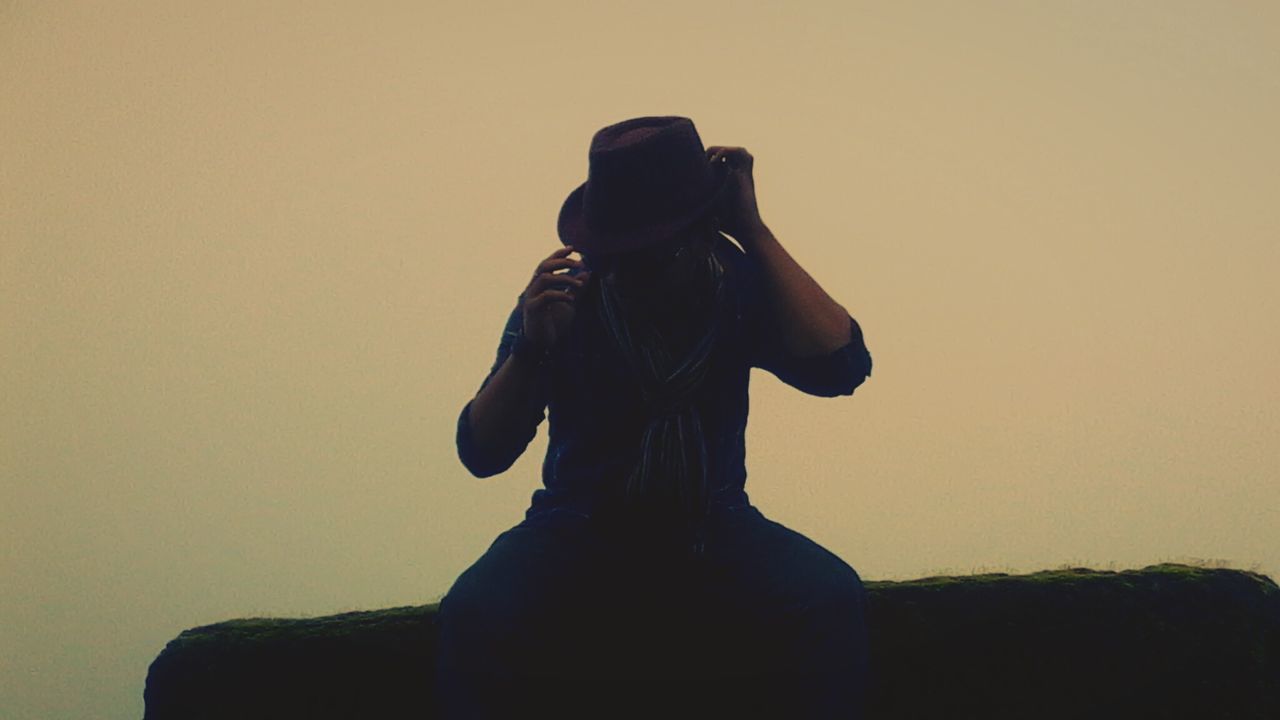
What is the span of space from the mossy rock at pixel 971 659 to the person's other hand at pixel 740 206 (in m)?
1.45

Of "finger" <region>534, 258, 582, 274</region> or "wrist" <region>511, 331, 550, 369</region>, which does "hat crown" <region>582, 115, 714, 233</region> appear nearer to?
"finger" <region>534, 258, 582, 274</region>

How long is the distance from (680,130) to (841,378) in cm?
71

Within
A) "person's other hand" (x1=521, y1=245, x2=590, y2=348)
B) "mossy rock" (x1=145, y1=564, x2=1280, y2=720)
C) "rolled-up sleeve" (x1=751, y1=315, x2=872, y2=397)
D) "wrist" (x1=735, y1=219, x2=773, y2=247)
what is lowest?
"mossy rock" (x1=145, y1=564, x2=1280, y2=720)

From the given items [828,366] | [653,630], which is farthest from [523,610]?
[828,366]

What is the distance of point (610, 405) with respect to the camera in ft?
9.06

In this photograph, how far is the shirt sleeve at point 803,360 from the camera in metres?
2.63

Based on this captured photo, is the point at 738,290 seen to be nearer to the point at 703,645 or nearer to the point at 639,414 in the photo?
the point at 639,414

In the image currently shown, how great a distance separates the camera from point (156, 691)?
351 cm

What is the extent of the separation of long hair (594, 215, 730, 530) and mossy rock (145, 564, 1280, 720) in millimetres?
1195

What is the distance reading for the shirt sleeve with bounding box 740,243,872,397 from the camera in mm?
2631

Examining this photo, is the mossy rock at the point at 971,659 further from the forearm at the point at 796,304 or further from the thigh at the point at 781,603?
the forearm at the point at 796,304

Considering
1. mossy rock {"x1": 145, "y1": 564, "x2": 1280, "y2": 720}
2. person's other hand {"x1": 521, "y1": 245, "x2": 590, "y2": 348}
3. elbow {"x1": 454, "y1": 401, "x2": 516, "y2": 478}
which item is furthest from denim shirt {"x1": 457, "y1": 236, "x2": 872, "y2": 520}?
mossy rock {"x1": 145, "y1": 564, "x2": 1280, "y2": 720}

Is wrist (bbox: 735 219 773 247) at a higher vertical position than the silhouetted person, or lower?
higher

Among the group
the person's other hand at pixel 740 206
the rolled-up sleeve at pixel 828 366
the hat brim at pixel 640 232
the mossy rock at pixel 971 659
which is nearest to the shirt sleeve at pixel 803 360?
the rolled-up sleeve at pixel 828 366
